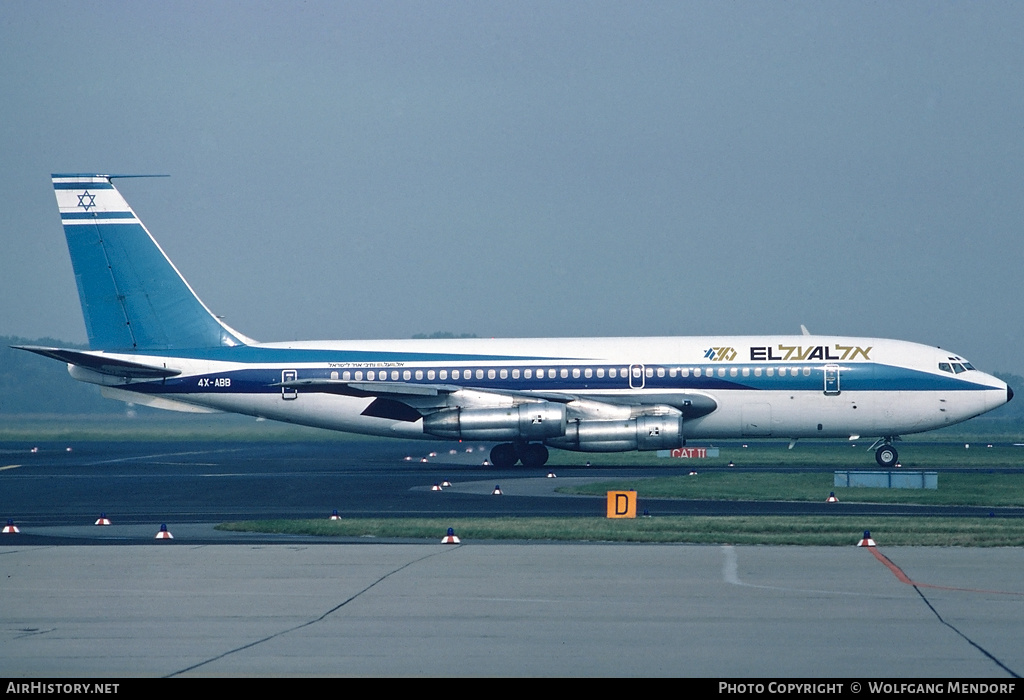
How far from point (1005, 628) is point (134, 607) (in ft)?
31.2

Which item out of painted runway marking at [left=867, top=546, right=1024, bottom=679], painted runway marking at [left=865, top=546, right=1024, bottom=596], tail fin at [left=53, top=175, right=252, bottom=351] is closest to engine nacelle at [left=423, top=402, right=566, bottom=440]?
tail fin at [left=53, top=175, right=252, bottom=351]

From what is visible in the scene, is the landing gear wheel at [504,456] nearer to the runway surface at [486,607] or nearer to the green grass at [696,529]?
the green grass at [696,529]

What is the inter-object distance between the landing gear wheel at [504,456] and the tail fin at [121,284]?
1083cm

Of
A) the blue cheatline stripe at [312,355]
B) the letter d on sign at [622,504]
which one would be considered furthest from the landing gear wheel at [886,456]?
the letter d on sign at [622,504]

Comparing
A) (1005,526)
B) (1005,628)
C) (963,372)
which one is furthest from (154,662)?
(963,372)

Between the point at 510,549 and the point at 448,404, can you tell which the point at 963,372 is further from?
the point at 510,549

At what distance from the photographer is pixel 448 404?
44.8 m

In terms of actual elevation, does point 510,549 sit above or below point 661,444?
below

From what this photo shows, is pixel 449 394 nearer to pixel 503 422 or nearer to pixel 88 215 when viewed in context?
pixel 503 422

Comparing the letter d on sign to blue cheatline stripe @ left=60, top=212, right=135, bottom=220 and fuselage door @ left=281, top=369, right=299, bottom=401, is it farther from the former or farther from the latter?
blue cheatline stripe @ left=60, top=212, right=135, bottom=220

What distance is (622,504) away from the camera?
24.7 metres

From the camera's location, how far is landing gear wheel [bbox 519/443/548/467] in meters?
45.5

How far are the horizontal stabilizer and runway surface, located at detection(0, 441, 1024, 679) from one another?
2146cm
